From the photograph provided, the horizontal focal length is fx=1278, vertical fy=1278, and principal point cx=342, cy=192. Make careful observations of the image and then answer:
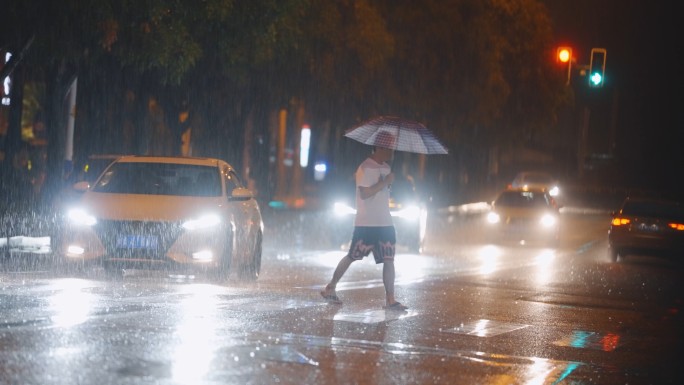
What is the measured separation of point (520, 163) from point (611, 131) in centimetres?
2759

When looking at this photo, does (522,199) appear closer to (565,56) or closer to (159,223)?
(565,56)

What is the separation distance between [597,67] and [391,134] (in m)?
20.5

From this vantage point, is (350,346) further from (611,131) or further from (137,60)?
(611,131)

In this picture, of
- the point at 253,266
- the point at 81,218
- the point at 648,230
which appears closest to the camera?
the point at 81,218

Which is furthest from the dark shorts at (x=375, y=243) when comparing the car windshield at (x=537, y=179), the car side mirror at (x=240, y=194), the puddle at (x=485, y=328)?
the car windshield at (x=537, y=179)

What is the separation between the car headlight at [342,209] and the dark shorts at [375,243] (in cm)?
1184

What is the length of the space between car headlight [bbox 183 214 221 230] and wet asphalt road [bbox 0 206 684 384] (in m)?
0.70

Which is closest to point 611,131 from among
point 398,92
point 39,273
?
point 398,92

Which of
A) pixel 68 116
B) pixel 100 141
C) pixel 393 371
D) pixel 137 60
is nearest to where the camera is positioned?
pixel 393 371

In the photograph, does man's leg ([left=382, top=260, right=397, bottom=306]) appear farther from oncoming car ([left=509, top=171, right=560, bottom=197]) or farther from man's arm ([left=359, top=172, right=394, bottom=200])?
oncoming car ([left=509, top=171, right=560, bottom=197])

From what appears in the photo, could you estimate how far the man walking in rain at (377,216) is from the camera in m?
13.2

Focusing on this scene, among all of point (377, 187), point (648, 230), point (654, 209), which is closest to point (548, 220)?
point (654, 209)

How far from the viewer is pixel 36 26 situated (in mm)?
20547

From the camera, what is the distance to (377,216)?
13305 millimetres
